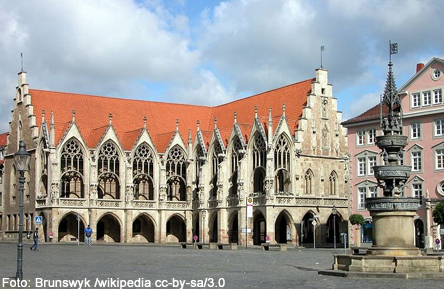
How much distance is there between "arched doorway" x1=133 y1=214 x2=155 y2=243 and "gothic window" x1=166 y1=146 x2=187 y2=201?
10.9ft

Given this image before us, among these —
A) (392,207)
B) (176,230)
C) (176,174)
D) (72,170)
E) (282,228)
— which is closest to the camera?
(392,207)

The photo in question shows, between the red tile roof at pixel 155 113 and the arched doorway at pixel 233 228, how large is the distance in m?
7.90

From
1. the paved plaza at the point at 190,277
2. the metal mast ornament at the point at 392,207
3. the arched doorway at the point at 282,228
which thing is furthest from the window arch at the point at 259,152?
the metal mast ornament at the point at 392,207

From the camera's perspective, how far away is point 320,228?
229ft

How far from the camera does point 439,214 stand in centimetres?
5144

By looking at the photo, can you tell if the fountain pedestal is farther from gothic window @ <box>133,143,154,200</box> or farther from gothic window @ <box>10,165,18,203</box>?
gothic window @ <box>10,165,18,203</box>

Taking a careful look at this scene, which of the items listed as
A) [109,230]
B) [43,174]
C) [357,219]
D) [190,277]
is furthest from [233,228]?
[190,277]

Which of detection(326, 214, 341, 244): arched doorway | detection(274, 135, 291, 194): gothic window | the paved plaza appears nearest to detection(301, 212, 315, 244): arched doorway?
detection(326, 214, 341, 244): arched doorway

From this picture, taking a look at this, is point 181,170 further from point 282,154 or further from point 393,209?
point 393,209

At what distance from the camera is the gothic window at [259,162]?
226 ft

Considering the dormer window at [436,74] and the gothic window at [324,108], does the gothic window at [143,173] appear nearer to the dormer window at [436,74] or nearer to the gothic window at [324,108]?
the gothic window at [324,108]

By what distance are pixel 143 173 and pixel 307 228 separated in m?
17.4

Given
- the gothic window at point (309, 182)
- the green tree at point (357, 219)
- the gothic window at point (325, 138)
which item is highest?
the gothic window at point (325, 138)

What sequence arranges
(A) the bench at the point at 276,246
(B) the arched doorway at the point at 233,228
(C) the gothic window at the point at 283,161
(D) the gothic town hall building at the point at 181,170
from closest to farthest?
1. (A) the bench at the point at 276,246
2. (C) the gothic window at the point at 283,161
3. (D) the gothic town hall building at the point at 181,170
4. (B) the arched doorway at the point at 233,228
